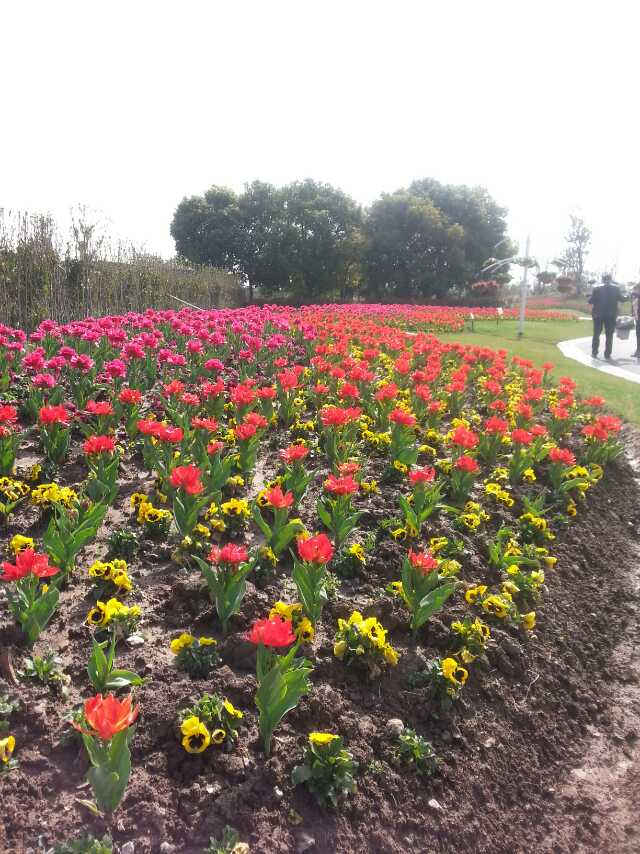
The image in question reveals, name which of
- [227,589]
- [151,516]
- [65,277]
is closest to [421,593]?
[227,589]

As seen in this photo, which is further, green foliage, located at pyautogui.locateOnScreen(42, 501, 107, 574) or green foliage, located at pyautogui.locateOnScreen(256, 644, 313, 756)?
green foliage, located at pyautogui.locateOnScreen(42, 501, 107, 574)

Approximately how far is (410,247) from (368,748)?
141 ft

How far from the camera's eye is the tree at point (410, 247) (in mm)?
41594

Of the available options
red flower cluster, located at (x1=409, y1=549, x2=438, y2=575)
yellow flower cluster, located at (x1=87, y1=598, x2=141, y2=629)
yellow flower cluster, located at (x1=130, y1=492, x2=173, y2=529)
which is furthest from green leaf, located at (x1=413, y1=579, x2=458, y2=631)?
yellow flower cluster, located at (x1=130, y1=492, x2=173, y2=529)

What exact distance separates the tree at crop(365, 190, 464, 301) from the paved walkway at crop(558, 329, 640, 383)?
23.9 m

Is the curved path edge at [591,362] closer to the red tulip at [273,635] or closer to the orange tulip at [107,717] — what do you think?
the red tulip at [273,635]

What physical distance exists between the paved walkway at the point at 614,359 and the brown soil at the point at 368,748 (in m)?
9.78

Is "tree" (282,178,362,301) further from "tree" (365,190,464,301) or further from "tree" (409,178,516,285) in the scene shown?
"tree" (409,178,516,285)

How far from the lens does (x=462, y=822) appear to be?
2162 mm

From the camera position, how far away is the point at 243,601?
2.92 meters

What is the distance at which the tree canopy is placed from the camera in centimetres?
4044

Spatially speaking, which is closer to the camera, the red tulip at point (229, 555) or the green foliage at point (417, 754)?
the green foliage at point (417, 754)

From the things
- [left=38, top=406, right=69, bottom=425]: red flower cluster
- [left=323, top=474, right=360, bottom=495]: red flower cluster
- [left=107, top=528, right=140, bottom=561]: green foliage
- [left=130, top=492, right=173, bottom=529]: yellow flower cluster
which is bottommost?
[left=107, top=528, right=140, bottom=561]: green foliage

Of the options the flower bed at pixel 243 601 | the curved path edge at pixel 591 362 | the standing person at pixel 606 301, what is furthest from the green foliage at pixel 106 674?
the standing person at pixel 606 301
